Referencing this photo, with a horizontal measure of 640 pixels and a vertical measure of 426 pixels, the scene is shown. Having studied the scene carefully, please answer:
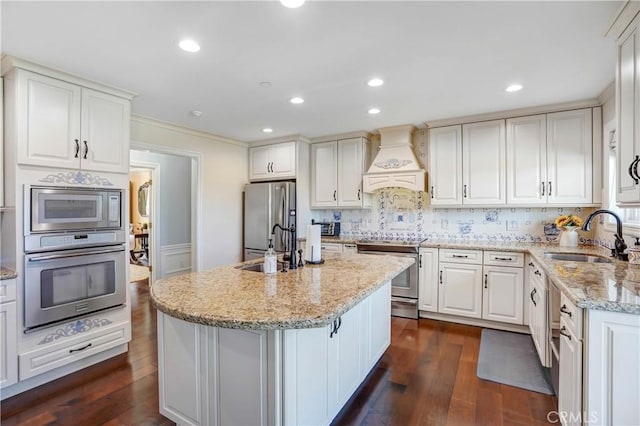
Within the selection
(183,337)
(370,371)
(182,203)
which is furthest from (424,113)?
(182,203)

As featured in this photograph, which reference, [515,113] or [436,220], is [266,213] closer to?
[436,220]

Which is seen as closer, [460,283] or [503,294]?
[503,294]

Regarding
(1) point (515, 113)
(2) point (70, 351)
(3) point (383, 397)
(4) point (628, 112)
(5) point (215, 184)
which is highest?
(1) point (515, 113)

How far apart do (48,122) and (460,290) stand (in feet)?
13.4

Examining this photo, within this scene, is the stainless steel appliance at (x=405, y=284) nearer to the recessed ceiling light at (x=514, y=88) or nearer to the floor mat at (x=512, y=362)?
the floor mat at (x=512, y=362)

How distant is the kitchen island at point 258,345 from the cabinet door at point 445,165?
2220 millimetres

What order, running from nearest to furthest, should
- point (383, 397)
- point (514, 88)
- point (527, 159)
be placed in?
point (383, 397) < point (514, 88) < point (527, 159)

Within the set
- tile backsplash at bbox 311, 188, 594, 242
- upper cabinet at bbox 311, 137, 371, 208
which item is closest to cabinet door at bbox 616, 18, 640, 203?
tile backsplash at bbox 311, 188, 594, 242

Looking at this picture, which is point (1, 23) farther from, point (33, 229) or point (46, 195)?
point (33, 229)

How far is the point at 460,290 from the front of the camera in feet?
11.5

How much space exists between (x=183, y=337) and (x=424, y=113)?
125 inches

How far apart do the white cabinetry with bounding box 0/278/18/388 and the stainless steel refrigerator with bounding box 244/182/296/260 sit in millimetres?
2670

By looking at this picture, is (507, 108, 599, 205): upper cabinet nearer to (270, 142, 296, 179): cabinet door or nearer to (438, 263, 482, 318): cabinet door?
(438, 263, 482, 318): cabinet door

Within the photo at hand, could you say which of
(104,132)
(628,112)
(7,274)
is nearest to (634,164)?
(628,112)
